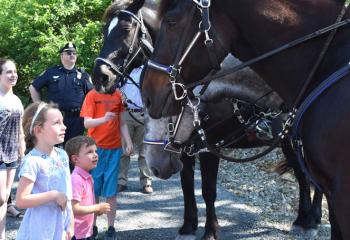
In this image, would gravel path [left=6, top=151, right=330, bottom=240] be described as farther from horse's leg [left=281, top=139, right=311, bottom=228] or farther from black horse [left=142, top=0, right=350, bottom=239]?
black horse [left=142, top=0, right=350, bottom=239]

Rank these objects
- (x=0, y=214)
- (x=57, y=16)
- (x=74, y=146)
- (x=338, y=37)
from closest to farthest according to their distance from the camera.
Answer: (x=338, y=37) < (x=74, y=146) < (x=0, y=214) < (x=57, y=16)

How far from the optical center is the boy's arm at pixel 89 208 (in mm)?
3613

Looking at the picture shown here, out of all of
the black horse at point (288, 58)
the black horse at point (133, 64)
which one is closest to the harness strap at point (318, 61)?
the black horse at point (288, 58)

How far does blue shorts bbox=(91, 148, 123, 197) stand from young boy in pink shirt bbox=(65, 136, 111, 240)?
103cm

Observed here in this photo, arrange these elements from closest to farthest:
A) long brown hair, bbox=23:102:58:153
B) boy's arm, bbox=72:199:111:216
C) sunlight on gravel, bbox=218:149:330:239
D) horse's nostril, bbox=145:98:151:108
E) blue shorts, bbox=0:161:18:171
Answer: horse's nostril, bbox=145:98:151:108 → long brown hair, bbox=23:102:58:153 → boy's arm, bbox=72:199:111:216 → blue shorts, bbox=0:161:18:171 → sunlight on gravel, bbox=218:149:330:239

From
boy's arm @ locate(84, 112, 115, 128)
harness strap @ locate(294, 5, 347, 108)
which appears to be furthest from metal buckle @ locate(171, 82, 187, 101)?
boy's arm @ locate(84, 112, 115, 128)

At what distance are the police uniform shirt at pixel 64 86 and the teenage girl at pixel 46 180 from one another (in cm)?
285

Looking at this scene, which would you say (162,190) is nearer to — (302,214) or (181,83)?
(302,214)

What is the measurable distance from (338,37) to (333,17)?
0.13 meters

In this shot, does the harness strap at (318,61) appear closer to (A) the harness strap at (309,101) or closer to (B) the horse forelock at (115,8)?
(A) the harness strap at (309,101)

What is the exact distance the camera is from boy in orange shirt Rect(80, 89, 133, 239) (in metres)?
5.04

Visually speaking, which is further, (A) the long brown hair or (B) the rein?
(A) the long brown hair

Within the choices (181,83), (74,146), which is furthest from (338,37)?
(74,146)

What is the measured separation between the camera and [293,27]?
2895 millimetres
